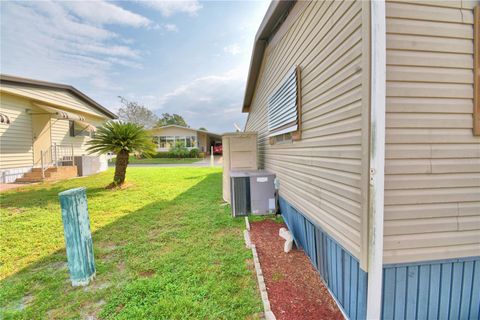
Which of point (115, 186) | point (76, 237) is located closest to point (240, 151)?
point (76, 237)

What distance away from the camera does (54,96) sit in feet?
38.2

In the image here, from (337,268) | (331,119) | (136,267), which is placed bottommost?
(136,267)

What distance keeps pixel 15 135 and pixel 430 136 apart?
13756mm

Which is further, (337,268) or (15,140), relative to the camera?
(15,140)

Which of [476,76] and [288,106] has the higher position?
[288,106]

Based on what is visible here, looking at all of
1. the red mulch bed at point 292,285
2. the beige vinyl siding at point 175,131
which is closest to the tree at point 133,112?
the beige vinyl siding at point 175,131

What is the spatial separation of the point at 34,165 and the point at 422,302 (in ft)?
46.9

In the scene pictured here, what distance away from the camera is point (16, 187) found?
330 inches

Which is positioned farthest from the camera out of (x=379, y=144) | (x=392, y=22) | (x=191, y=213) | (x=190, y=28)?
(x=190, y=28)

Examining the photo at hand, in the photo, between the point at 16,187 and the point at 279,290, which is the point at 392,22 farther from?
the point at 16,187

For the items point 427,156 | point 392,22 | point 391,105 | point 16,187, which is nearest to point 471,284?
point 427,156

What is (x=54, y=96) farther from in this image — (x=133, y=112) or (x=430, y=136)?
(x=133, y=112)

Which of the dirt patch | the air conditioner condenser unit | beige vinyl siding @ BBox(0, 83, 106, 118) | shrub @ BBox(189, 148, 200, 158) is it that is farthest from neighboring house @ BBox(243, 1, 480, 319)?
shrub @ BBox(189, 148, 200, 158)

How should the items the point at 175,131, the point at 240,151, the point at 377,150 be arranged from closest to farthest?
1. the point at 377,150
2. the point at 240,151
3. the point at 175,131
